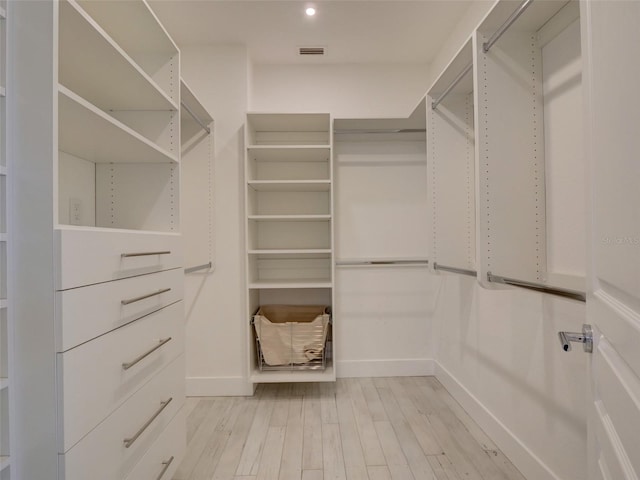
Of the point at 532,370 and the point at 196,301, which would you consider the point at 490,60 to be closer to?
→ the point at 532,370

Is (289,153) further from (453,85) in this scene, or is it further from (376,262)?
(453,85)

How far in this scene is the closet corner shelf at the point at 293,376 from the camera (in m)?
2.16

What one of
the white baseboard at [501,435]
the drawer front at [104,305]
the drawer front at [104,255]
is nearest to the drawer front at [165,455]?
the drawer front at [104,305]

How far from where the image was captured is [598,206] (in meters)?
0.62

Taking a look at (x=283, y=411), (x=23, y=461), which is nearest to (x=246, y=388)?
(x=283, y=411)

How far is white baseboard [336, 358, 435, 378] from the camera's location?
258 cm

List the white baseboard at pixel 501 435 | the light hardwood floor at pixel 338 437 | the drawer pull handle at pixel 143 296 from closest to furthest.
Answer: the drawer pull handle at pixel 143 296
the white baseboard at pixel 501 435
the light hardwood floor at pixel 338 437

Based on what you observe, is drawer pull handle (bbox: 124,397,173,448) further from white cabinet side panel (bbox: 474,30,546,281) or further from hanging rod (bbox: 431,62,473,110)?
hanging rod (bbox: 431,62,473,110)

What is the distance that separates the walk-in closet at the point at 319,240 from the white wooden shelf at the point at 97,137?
0.04 feet

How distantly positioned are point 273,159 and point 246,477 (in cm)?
193

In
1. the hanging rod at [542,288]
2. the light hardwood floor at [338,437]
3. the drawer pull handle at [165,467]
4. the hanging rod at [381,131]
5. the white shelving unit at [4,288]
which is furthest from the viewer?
the hanging rod at [381,131]

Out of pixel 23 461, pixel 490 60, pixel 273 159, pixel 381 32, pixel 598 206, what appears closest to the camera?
pixel 598 206

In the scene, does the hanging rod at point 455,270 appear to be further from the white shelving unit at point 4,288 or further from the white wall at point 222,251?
the white shelving unit at point 4,288

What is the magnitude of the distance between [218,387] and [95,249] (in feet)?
5.63
